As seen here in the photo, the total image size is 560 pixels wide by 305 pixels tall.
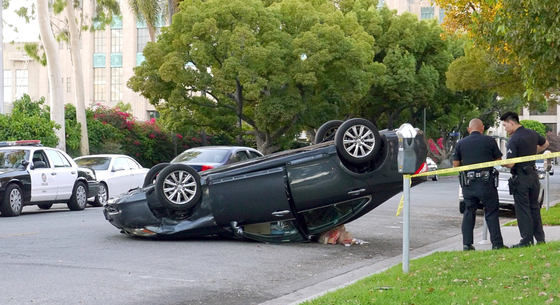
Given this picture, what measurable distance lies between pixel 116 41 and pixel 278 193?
195ft

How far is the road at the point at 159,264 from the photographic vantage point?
7.66 metres

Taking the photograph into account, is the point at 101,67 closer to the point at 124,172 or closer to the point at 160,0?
the point at 160,0

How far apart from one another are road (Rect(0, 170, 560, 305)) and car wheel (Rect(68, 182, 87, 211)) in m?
4.41

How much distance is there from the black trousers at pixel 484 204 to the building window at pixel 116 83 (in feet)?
199

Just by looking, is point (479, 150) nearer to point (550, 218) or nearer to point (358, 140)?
point (358, 140)

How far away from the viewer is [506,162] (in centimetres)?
931

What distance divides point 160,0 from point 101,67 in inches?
1224

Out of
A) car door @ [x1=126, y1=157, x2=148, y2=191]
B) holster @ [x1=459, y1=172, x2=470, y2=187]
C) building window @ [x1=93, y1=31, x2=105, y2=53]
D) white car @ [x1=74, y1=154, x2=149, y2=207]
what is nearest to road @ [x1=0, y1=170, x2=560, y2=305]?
holster @ [x1=459, y1=172, x2=470, y2=187]

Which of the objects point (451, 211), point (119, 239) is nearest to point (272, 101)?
point (451, 211)

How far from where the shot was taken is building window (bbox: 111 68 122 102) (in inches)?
2685

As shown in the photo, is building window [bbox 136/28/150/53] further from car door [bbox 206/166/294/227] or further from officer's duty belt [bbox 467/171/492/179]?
officer's duty belt [bbox 467/171/492/179]

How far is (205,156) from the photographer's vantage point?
18.1 metres

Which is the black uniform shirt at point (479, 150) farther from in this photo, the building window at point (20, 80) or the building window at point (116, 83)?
the building window at point (20, 80)

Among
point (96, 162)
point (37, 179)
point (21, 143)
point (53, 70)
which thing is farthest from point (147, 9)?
point (37, 179)
